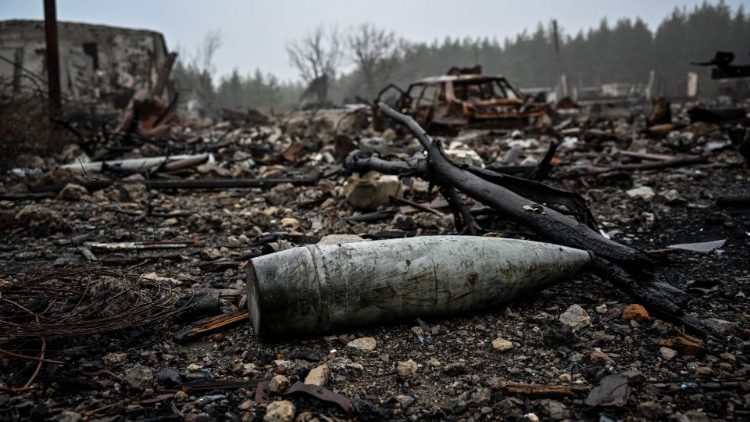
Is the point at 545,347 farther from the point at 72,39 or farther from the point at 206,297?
the point at 72,39

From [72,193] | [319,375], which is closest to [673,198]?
[319,375]

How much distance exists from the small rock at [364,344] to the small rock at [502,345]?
0.52m

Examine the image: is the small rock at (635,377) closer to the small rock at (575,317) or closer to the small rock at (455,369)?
the small rock at (575,317)

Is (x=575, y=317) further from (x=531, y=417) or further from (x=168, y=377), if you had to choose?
(x=168, y=377)

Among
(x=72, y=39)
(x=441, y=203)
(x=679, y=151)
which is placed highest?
(x=72, y=39)

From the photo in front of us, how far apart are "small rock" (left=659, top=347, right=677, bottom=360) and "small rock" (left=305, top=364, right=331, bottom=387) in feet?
4.37

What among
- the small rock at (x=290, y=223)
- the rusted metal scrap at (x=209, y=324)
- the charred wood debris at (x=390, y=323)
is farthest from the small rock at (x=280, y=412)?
the small rock at (x=290, y=223)

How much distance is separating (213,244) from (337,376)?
93.1 inches

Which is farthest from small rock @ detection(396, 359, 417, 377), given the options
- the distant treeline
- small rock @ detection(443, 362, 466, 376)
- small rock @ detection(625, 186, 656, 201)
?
the distant treeline

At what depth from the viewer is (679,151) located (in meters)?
7.27

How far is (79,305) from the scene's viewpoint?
7.53ft

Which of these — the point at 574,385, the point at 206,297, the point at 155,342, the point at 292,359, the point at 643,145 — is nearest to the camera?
the point at 574,385

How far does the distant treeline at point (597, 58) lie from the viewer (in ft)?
164

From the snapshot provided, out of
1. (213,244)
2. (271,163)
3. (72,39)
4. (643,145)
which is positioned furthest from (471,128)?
(72,39)
